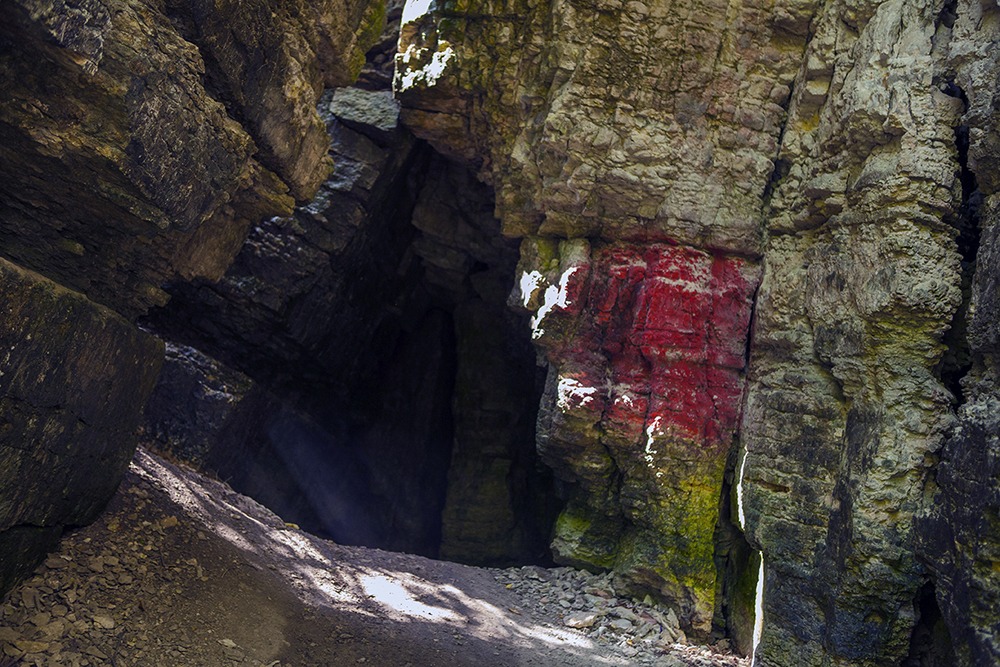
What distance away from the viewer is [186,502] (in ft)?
19.3

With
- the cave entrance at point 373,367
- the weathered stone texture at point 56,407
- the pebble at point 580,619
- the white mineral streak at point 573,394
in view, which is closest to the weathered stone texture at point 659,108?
the white mineral streak at point 573,394

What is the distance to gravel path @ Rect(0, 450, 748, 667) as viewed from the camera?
4.02m

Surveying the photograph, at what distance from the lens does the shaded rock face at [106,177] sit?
351cm

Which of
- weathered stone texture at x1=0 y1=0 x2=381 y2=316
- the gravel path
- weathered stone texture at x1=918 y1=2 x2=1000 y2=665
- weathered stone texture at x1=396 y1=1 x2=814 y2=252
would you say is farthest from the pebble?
weathered stone texture at x1=0 y1=0 x2=381 y2=316

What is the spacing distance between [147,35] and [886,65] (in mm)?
5423

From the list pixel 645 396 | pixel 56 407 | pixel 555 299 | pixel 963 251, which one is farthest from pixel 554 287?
pixel 56 407

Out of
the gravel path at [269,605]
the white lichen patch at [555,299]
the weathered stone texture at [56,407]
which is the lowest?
the gravel path at [269,605]

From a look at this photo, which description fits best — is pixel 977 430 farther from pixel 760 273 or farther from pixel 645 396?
pixel 645 396

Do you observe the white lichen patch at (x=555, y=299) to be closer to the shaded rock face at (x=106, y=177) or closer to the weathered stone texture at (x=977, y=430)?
the shaded rock face at (x=106, y=177)

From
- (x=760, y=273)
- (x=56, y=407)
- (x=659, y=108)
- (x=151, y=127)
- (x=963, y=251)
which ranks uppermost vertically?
(x=659, y=108)

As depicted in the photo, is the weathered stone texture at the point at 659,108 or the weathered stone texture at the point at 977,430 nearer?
the weathered stone texture at the point at 977,430

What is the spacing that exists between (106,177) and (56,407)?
4.15 feet

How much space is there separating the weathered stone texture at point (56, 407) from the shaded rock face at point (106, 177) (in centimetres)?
1

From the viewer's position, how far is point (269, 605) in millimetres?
5016
